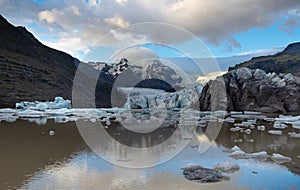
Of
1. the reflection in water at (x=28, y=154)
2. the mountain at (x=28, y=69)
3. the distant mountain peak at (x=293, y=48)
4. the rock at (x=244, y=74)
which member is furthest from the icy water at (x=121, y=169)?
the distant mountain peak at (x=293, y=48)

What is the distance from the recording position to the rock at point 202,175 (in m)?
7.20

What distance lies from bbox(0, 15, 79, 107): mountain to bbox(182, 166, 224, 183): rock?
51.6 metres

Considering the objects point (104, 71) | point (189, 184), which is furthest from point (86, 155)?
point (104, 71)

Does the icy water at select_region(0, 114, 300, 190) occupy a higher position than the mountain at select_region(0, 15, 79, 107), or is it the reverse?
the mountain at select_region(0, 15, 79, 107)

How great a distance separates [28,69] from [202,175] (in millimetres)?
76960

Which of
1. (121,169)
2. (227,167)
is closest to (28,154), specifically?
(121,169)

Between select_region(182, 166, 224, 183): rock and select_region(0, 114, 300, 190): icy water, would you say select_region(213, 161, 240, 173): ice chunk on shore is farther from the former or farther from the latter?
select_region(182, 166, 224, 183): rock

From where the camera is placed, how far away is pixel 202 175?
296 inches

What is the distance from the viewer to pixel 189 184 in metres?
6.96

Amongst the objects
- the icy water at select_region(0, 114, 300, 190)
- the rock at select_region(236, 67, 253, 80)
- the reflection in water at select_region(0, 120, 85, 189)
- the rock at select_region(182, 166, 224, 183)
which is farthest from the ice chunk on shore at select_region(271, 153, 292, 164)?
the rock at select_region(236, 67, 253, 80)

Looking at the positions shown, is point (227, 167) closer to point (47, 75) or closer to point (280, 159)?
point (280, 159)

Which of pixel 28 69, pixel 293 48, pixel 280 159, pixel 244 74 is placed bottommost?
pixel 280 159

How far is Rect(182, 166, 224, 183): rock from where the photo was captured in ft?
23.6

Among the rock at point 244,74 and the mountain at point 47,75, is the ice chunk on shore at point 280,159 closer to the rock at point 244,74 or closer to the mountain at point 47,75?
the rock at point 244,74
